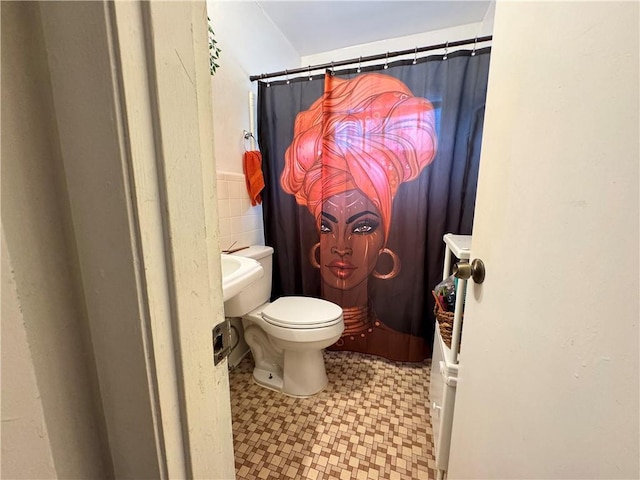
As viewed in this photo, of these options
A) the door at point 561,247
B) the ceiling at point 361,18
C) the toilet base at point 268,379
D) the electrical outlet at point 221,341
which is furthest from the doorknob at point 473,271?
the ceiling at point 361,18

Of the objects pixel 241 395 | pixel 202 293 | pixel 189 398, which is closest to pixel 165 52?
pixel 202 293

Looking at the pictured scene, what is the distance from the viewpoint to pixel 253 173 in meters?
1.71

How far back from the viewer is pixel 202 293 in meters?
0.37

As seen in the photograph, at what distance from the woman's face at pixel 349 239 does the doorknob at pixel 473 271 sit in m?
0.92

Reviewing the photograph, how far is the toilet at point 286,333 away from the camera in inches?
53.7

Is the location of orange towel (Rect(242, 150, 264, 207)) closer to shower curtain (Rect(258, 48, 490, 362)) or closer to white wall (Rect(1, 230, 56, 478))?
shower curtain (Rect(258, 48, 490, 362))

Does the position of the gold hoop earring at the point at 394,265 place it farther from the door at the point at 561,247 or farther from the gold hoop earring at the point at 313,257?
the door at the point at 561,247

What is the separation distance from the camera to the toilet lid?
1.36 m

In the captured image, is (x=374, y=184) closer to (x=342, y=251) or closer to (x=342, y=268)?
(x=342, y=251)

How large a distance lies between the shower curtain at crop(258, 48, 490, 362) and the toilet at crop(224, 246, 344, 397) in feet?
0.90

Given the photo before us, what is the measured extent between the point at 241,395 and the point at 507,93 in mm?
1686

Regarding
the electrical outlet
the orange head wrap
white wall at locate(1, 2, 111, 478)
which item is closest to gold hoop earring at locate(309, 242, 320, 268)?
the orange head wrap

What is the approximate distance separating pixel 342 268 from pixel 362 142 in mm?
771

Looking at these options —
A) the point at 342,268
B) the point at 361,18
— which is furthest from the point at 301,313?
the point at 361,18
